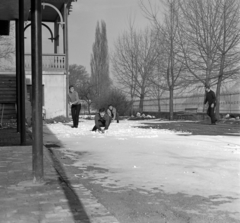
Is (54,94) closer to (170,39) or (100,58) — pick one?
(170,39)

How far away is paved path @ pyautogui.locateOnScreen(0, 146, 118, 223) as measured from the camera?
9.68 ft

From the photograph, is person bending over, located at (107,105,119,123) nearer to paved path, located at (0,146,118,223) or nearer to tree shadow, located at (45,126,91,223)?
tree shadow, located at (45,126,91,223)

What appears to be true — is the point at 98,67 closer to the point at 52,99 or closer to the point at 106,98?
the point at 106,98

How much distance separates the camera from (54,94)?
19.7 m

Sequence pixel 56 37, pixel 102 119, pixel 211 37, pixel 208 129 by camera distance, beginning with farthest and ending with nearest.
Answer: pixel 56 37 → pixel 211 37 → pixel 208 129 → pixel 102 119

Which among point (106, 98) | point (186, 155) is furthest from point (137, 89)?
point (186, 155)

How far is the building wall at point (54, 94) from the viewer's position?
769 inches

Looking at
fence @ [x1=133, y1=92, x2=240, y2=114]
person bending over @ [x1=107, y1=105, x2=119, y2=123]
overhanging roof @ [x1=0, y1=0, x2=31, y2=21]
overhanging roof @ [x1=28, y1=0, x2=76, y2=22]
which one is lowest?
person bending over @ [x1=107, y1=105, x2=119, y2=123]

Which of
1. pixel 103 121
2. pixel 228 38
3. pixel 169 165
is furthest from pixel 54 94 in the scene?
pixel 169 165

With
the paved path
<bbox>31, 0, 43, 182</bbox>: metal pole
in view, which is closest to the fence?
the paved path

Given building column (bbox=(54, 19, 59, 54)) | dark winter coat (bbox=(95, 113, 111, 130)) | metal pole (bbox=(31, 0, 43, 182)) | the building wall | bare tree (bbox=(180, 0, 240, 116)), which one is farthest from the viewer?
building column (bbox=(54, 19, 59, 54))

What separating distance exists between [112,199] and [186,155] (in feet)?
9.76

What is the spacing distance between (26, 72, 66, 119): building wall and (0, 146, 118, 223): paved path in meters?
14.7

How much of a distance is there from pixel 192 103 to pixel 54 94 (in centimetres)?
919
